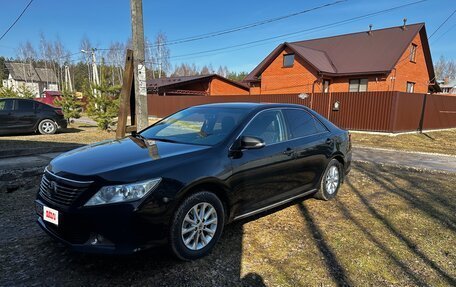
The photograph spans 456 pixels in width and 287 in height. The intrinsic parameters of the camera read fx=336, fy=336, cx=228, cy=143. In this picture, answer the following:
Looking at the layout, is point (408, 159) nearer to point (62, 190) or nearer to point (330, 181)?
point (330, 181)

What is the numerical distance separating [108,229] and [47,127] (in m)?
12.3

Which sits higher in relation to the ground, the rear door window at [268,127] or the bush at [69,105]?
the rear door window at [268,127]

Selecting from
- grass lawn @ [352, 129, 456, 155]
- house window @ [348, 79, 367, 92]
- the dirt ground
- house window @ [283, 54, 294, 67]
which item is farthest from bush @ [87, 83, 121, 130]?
house window @ [348, 79, 367, 92]

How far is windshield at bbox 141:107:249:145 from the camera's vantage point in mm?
3948

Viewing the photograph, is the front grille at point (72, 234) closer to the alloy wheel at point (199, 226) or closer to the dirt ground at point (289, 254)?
the dirt ground at point (289, 254)

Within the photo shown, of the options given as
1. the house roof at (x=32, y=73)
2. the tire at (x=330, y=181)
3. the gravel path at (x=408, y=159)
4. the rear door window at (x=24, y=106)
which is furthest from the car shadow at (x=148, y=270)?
the house roof at (x=32, y=73)

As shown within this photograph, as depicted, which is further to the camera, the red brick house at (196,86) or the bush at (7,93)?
the red brick house at (196,86)

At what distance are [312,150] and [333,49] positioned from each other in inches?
1040

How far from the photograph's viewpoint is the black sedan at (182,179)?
287cm

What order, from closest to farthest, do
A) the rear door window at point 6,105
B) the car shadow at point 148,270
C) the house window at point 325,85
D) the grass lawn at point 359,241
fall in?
the car shadow at point 148,270, the grass lawn at point 359,241, the rear door window at point 6,105, the house window at point 325,85

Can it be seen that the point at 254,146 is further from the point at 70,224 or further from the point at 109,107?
the point at 109,107

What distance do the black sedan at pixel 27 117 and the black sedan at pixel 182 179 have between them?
1008cm

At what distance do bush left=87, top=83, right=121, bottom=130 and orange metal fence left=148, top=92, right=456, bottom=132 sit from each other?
916 centimetres

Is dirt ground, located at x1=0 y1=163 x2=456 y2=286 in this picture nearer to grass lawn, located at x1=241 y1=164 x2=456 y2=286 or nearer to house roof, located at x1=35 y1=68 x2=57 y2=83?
grass lawn, located at x1=241 y1=164 x2=456 y2=286
